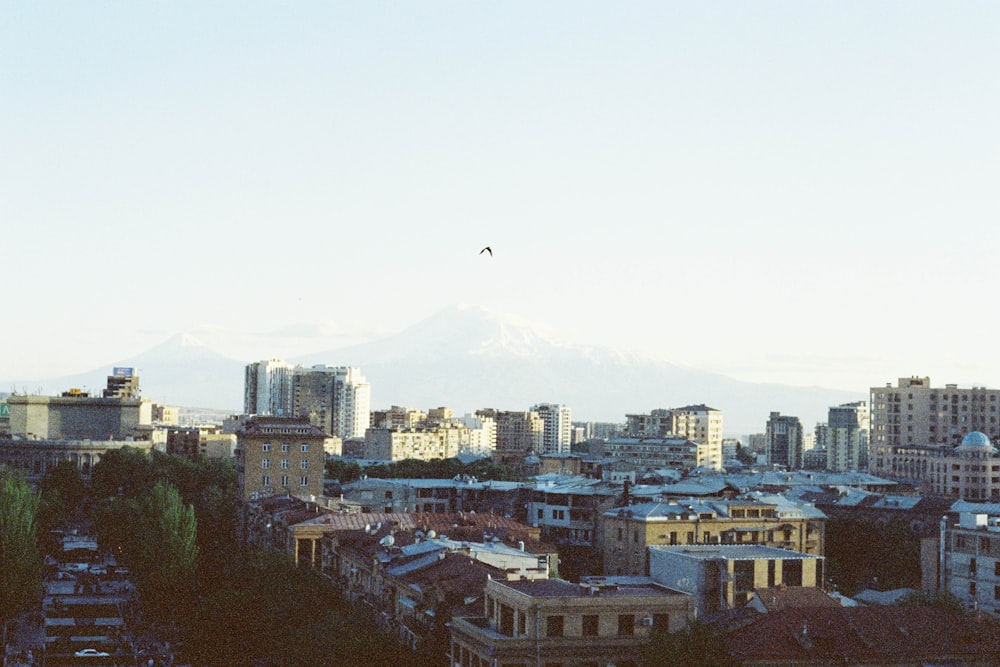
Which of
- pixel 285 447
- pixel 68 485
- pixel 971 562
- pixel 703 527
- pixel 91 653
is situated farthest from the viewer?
pixel 68 485

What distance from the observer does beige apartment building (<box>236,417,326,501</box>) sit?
111125mm

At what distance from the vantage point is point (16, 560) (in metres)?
75.7

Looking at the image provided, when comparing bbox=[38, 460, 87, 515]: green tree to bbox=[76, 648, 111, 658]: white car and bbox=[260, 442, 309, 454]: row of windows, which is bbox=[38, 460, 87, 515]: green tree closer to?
bbox=[260, 442, 309, 454]: row of windows

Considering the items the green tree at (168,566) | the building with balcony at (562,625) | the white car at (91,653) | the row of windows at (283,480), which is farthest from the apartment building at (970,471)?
the building with balcony at (562,625)

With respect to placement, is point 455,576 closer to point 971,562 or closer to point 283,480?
point 971,562

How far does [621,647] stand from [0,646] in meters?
→ 38.4

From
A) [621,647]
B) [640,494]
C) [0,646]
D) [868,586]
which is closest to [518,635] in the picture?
[621,647]

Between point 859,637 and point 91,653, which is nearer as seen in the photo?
point 859,637

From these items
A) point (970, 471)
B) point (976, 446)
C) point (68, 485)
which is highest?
point (976, 446)

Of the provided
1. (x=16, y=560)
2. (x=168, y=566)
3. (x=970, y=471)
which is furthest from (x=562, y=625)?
(x=970, y=471)

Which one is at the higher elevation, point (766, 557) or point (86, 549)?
point (766, 557)

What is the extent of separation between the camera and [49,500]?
4759 inches

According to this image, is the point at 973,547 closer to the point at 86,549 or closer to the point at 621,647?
the point at 621,647

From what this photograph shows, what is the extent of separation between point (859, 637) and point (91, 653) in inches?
1540
